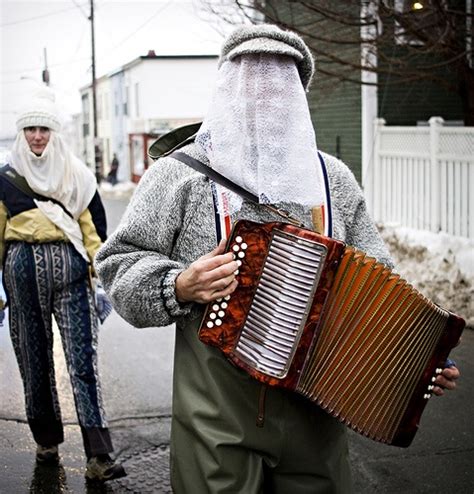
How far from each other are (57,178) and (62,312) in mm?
723

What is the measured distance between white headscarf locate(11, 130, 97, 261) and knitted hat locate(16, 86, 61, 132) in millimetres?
52

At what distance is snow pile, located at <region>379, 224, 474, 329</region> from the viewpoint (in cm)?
889

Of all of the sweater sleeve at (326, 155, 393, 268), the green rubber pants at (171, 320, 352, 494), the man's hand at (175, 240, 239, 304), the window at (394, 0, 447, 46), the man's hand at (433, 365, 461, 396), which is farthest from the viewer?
the window at (394, 0, 447, 46)

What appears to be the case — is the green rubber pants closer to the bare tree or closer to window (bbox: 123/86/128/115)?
the bare tree

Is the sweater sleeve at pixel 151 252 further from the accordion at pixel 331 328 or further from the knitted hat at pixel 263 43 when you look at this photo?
the knitted hat at pixel 263 43

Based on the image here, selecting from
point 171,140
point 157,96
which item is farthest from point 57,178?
point 157,96

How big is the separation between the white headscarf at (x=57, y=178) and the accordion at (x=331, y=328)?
100.0 inches

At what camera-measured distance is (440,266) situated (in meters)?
9.55

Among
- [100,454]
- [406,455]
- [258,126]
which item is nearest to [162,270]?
[258,126]

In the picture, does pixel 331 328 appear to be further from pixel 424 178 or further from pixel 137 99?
pixel 137 99

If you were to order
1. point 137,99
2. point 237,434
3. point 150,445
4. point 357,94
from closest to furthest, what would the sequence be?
point 237,434 < point 150,445 < point 357,94 < point 137,99

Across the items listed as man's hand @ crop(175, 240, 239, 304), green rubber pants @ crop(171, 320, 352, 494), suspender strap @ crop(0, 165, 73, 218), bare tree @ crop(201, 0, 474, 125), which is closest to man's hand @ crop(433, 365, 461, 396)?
green rubber pants @ crop(171, 320, 352, 494)

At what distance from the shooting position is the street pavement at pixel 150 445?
4922mm

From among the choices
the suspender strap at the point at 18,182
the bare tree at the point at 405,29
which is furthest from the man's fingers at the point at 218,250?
the bare tree at the point at 405,29
